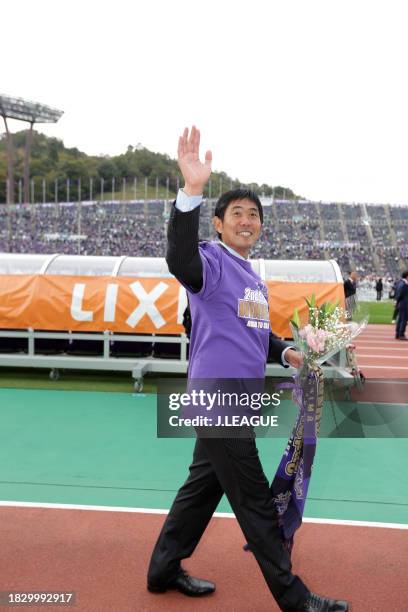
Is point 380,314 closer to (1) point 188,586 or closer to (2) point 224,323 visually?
(1) point 188,586

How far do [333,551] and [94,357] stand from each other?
20.5ft

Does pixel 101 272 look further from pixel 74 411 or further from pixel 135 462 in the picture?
pixel 135 462

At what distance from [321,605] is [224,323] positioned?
1.54 metres

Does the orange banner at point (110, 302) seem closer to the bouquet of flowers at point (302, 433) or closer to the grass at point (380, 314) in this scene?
the bouquet of flowers at point (302, 433)

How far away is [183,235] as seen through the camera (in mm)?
2527

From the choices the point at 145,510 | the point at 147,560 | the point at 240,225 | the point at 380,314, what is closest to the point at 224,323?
the point at 240,225

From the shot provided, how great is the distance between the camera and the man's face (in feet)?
10.0

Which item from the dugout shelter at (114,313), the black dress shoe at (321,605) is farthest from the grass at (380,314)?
the black dress shoe at (321,605)

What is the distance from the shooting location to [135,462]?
571 centimetres

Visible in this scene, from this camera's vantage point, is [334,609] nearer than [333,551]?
Yes

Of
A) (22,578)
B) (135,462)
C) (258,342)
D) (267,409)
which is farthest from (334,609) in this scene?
(135,462)

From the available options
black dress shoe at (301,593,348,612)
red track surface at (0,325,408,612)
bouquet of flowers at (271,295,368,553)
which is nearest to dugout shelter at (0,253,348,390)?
red track surface at (0,325,408,612)

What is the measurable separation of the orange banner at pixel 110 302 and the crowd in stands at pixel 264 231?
49372mm

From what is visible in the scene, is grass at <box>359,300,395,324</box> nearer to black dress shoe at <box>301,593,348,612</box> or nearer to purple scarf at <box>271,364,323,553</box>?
purple scarf at <box>271,364,323,553</box>
